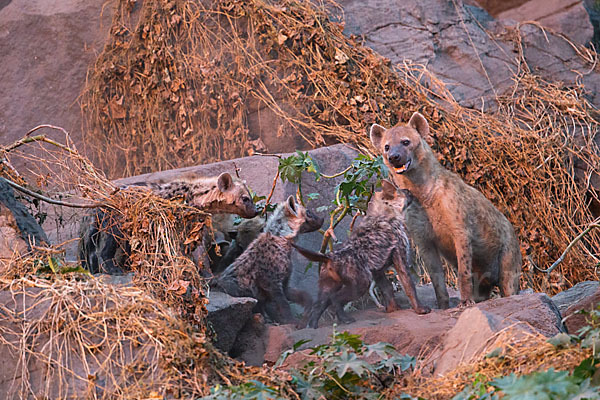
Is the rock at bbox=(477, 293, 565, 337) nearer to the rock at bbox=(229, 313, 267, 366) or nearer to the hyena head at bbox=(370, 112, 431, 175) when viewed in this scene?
the hyena head at bbox=(370, 112, 431, 175)

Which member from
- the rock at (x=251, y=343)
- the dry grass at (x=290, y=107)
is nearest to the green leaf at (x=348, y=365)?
the rock at (x=251, y=343)

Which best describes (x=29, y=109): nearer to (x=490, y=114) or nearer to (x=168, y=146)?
(x=168, y=146)

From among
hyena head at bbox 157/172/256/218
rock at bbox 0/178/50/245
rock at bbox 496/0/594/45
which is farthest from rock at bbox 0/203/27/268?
rock at bbox 496/0/594/45

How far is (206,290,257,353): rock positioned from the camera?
15.9 ft

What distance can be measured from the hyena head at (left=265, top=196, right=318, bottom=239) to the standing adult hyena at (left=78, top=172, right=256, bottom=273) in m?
0.18

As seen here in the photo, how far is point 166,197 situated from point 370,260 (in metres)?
1.57

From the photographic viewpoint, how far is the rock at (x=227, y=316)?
190 inches

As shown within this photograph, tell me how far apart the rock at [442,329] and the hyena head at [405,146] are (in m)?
1.11

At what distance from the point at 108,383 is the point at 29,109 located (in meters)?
5.35

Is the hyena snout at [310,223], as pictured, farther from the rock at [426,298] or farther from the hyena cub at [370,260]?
the rock at [426,298]

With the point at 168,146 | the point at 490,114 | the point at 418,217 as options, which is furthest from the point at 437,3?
the point at 418,217

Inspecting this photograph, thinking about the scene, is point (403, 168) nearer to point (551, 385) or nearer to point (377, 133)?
point (377, 133)

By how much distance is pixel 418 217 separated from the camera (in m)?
6.01

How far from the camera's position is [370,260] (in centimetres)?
545
